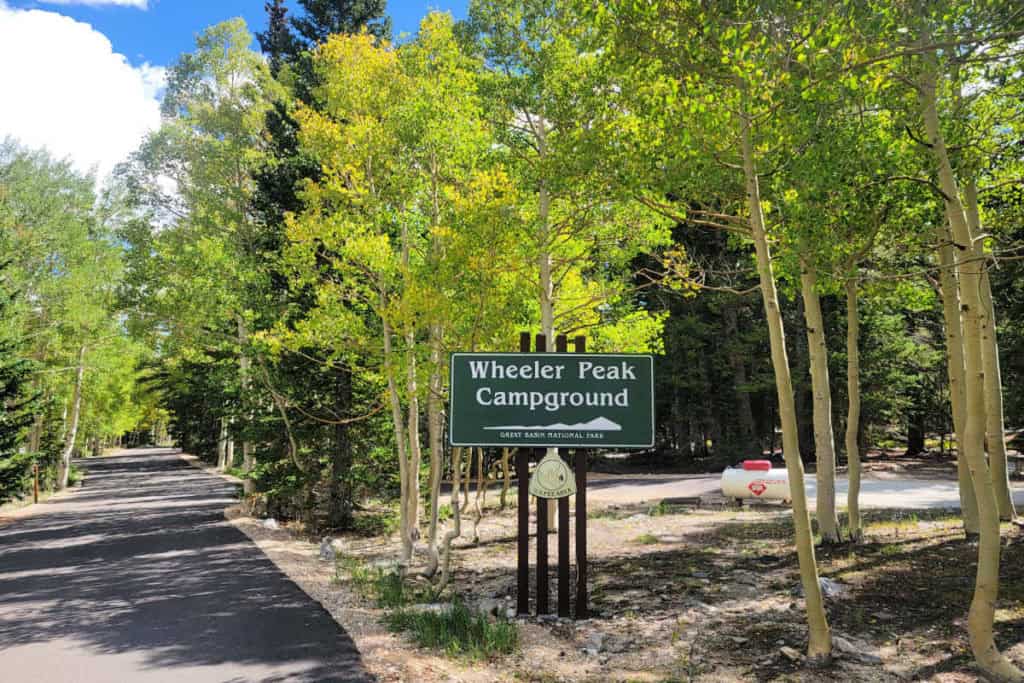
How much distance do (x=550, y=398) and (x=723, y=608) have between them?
10.3 feet

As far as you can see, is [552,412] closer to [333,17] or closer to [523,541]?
[523,541]

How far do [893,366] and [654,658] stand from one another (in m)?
22.3

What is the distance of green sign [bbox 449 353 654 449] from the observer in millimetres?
7680

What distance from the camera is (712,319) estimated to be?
2978cm

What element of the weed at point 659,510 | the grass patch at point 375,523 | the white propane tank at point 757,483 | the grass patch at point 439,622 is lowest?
the grass patch at point 375,523

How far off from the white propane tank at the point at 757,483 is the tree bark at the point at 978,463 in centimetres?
969

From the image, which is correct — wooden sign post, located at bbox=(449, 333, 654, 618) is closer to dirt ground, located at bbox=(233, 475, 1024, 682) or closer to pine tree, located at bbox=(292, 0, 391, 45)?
dirt ground, located at bbox=(233, 475, 1024, 682)

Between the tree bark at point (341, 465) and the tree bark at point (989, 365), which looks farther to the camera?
the tree bark at point (341, 465)

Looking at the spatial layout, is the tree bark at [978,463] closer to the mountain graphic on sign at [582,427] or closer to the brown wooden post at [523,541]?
the mountain graphic on sign at [582,427]

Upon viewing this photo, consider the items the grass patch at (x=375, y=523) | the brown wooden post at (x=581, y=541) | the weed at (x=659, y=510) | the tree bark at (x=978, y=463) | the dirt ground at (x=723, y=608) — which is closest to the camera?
the tree bark at (x=978, y=463)

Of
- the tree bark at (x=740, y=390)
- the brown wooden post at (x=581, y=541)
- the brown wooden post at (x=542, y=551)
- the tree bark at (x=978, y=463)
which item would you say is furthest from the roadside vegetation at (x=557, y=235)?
the tree bark at (x=740, y=390)

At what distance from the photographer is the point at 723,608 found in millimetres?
7359

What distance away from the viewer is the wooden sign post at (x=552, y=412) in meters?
7.66

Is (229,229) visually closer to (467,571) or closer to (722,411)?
(467,571)
